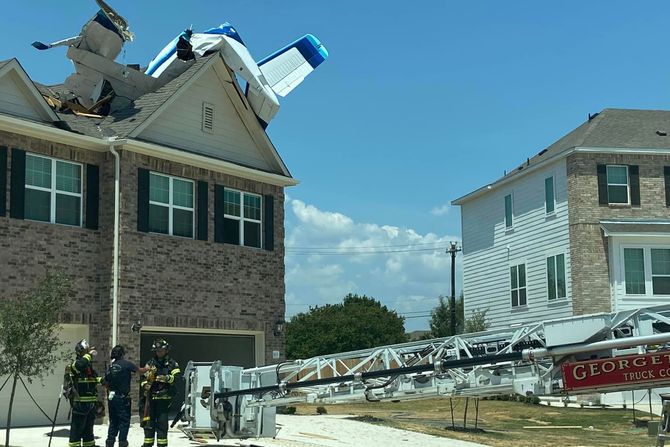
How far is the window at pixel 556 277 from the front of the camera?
32812 millimetres

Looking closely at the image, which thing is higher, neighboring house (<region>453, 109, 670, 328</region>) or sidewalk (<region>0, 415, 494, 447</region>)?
neighboring house (<region>453, 109, 670, 328</region>)

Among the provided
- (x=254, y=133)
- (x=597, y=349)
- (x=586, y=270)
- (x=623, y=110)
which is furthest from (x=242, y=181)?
(x=623, y=110)

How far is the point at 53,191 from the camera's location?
2044 cm

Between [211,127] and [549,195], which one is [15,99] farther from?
[549,195]

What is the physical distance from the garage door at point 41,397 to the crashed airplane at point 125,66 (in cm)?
586

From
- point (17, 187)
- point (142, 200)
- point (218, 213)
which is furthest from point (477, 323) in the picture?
point (17, 187)

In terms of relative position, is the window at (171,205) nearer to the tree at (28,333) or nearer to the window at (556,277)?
the tree at (28,333)

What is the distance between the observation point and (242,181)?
2455 cm

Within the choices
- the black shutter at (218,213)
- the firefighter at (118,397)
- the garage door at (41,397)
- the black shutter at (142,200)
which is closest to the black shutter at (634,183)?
the black shutter at (218,213)

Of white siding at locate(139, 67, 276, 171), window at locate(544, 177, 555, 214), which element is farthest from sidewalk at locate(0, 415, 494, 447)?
window at locate(544, 177, 555, 214)

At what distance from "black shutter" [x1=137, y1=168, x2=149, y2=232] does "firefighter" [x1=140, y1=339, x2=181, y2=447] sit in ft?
25.8

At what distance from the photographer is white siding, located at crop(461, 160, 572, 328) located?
33.1 m

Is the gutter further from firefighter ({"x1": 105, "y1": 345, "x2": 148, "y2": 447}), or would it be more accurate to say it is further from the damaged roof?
the damaged roof

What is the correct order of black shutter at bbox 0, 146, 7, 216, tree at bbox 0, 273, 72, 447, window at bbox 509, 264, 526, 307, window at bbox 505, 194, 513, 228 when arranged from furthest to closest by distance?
1. window at bbox 505, 194, 513, 228
2. window at bbox 509, 264, 526, 307
3. black shutter at bbox 0, 146, 7, 216
4. tree at bbox 0, 273, 72, 447
